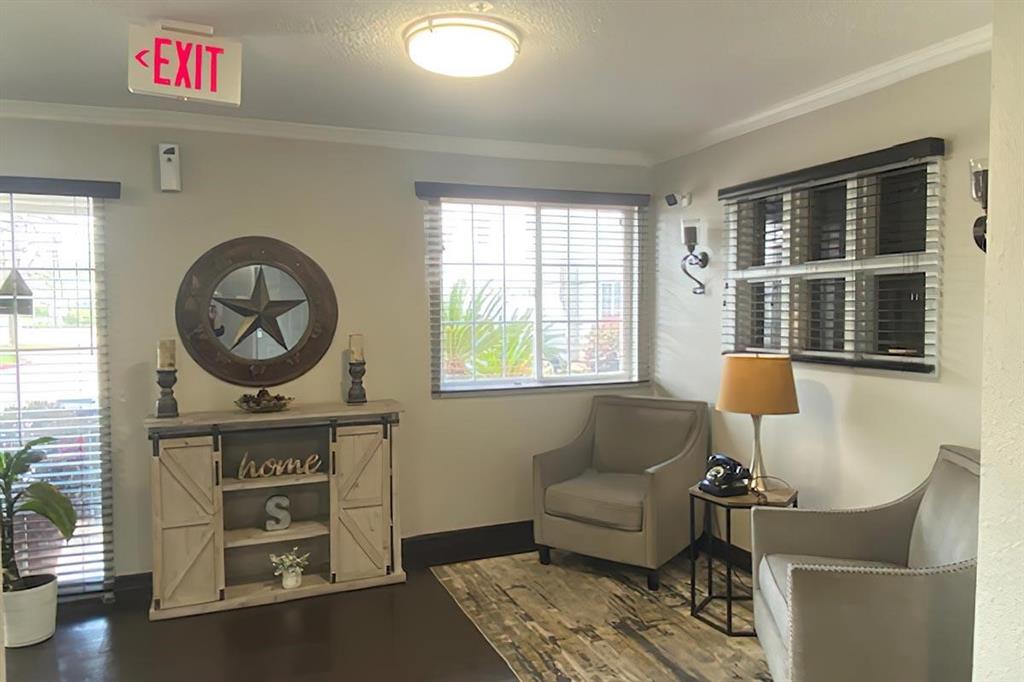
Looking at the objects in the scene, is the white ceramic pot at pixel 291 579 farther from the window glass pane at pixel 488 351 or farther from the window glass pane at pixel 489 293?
the window glass pane at pixel 489 293

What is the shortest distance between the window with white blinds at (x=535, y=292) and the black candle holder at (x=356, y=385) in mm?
464

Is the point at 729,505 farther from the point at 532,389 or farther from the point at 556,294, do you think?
the point at 556,294

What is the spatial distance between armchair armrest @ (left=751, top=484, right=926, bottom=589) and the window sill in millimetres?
1823

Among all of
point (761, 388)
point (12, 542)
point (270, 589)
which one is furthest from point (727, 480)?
point (12, 542)

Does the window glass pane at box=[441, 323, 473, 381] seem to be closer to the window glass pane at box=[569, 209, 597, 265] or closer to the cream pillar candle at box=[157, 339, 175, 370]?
the window glass pane at box=[569, 209, 597, 265]

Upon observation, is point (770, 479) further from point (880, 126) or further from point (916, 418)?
point (880, 126)

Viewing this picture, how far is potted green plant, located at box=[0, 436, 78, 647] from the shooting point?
9.80ft

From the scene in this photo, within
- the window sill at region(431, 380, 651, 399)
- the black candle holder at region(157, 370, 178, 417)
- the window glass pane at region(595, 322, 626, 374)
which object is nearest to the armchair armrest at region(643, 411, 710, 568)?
the window sill at region(431, 380, 651, 399)

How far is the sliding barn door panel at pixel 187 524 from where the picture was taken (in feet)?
10.7

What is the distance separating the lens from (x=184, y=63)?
2.38 meters

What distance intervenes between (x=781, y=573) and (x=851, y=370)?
108 cm

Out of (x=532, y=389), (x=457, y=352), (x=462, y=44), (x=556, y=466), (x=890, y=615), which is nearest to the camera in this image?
(x=890, y=615)

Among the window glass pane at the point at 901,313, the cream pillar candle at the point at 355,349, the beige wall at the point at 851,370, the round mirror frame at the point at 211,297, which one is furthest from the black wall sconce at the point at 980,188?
the round mirror frame at the point at 211,297

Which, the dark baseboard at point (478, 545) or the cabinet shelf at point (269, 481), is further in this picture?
the dark baseboard at point (478, 545)
